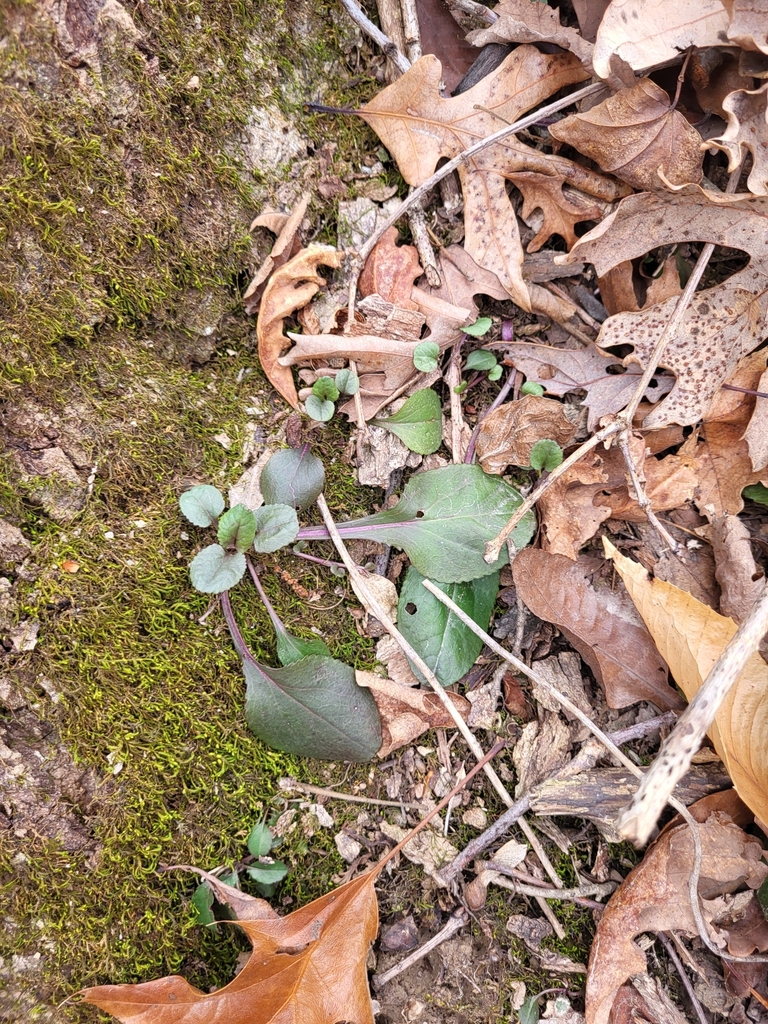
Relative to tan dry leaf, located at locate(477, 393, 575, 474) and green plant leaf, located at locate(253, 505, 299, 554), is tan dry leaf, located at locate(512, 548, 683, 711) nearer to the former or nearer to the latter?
tan dry leaf, located at locate(477, 393, 575, 474)

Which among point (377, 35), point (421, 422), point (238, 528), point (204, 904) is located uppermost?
point (377, 35)

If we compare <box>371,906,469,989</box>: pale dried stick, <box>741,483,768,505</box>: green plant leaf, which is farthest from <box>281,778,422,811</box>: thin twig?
<box>741,483,768,505</box>: green plant leaf

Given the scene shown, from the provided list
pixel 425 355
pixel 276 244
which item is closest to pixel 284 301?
pixel 276 244

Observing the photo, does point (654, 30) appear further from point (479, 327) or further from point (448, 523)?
point (448, 523)

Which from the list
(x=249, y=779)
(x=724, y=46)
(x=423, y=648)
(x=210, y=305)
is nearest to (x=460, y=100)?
(x=724, y=46)

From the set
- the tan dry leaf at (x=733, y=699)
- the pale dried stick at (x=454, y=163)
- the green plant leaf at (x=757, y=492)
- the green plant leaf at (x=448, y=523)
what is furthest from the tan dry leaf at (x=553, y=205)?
the tan dry leaf at (x=733, y=699)
